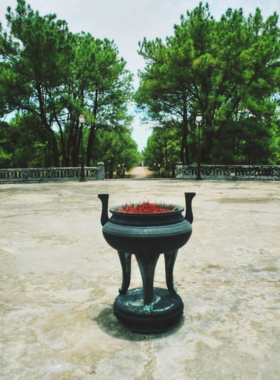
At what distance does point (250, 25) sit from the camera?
29.3 meters

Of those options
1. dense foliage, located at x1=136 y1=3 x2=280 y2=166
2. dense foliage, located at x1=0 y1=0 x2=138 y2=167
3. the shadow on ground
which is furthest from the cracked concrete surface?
dense foliage, located at x1=136 y1=3 x2=280 y2=166

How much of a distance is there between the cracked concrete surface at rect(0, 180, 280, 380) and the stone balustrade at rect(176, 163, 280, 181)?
19942 mm

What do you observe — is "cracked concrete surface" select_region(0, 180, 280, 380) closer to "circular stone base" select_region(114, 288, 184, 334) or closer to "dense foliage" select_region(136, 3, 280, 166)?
"circular stone base" select_region(114, 288, 184, 334)

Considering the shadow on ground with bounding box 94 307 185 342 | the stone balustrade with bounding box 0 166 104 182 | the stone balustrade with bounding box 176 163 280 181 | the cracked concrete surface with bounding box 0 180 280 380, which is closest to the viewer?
the cracked concrete surface with bounding box 0 180 280 380

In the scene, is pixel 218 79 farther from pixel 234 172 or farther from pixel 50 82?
pixel 50 82

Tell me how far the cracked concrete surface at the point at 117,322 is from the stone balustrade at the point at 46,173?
20.4 m

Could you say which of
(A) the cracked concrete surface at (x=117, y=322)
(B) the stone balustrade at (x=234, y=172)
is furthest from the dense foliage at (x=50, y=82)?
(A) the cracked concrete surface at (x=117, y=322)

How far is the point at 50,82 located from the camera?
27.4m

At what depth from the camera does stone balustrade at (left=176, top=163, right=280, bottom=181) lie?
79.9ft

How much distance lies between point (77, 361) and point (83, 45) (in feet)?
113

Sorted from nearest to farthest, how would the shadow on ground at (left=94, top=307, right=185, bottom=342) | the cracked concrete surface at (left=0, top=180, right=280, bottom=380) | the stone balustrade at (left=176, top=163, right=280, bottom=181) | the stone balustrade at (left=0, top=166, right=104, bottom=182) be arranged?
the cracked concrete surface at (left=0, top=180, right=280, bottom=380) < the shadow on ground at (left=94, top=307, right=185, bottom=342) < the stone balustrade at (left=176, top=163, right=280, bottom=181) < the stone balustrade at (left=0, top=166, right=104, bottom=182)

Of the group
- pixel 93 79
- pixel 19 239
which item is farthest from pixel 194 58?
pixel 19 239

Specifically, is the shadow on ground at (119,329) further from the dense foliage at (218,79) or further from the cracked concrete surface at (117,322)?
the dense foliage at (218,79)

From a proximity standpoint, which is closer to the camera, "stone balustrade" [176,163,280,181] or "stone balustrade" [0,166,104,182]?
"stone balustrade" [176,163,280,181]
